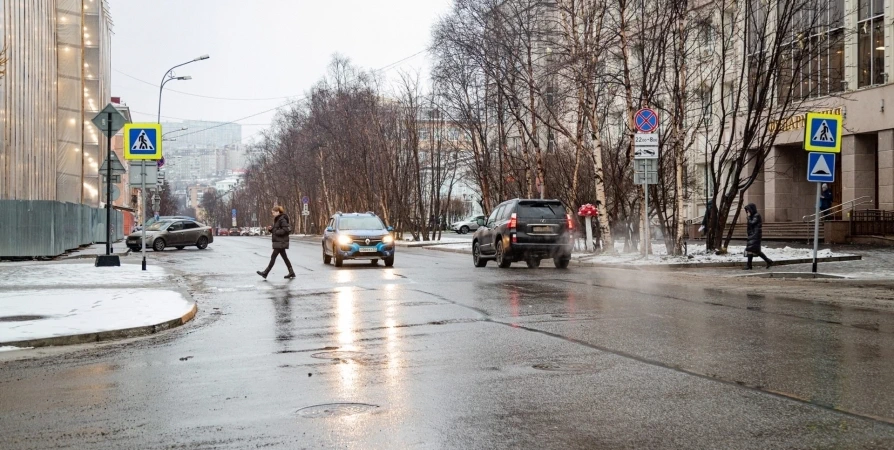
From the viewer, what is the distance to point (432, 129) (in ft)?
205

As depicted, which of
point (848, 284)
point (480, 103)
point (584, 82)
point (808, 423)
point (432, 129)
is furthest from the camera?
point (432, 129)

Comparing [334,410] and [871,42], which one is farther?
[871,42]

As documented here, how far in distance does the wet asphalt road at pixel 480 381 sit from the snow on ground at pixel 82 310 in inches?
27.1

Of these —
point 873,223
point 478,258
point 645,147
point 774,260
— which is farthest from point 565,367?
point 873,223

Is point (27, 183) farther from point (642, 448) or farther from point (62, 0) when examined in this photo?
point (642, 448)

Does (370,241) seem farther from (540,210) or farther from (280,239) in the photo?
(540,210)

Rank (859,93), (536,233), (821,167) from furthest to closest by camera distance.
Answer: (859,93) → (536,233) → (821,167)

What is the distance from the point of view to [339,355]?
28.8 ft

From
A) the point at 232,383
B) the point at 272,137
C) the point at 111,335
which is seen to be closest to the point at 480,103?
the point at 111,335

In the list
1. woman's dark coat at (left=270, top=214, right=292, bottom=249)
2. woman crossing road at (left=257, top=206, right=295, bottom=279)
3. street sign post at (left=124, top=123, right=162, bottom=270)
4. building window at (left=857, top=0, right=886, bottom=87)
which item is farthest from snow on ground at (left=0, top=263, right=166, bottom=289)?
building window at (left=857, top=0, right=886, bottom=87)

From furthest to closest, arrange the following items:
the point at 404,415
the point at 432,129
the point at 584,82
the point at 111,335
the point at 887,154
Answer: the point at 432,129 < the point at 887,154 < the point at 584,82 < the point at 111,335 < the point at 404,415

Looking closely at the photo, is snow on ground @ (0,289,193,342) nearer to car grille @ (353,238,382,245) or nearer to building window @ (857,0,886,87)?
car grille @ (353,238,382,245)

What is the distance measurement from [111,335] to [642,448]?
7881 mm

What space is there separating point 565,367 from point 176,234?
38.9 meters
